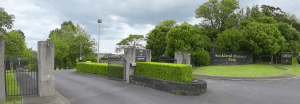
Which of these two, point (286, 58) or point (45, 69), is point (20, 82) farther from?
point (286, 58)

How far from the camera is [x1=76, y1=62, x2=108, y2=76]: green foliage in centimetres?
1475

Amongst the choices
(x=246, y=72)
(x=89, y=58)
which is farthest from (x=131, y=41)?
(x=246, y=72)

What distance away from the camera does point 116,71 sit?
12664 mm

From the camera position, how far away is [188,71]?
8570 mm

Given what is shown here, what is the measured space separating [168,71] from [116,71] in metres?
5.08

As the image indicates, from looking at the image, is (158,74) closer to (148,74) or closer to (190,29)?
(148,74)

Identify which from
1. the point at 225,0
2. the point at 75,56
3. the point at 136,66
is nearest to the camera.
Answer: the point at 136,66

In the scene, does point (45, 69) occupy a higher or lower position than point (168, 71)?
higher

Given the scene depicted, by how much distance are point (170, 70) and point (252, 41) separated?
1822cm

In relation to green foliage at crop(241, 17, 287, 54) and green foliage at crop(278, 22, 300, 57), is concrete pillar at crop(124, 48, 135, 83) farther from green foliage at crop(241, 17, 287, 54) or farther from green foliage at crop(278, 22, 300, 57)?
green foliage at crop(278, 22, 300, 57)

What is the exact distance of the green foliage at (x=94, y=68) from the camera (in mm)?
14750

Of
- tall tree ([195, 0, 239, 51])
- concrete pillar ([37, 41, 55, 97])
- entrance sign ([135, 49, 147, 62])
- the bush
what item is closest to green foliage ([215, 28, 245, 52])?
the bush

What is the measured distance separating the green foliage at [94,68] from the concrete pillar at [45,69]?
264 inches

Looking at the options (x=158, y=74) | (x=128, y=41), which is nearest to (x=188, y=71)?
(x=158, y=74)
